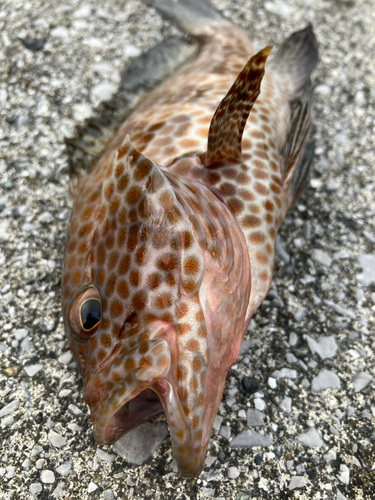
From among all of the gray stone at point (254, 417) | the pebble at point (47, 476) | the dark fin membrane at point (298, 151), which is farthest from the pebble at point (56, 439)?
the dark fin membrane at point (298, 151)

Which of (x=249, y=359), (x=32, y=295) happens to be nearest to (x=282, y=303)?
(x=249, y=359)

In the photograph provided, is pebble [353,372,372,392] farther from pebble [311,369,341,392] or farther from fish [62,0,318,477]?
fish [62,0,318,477]

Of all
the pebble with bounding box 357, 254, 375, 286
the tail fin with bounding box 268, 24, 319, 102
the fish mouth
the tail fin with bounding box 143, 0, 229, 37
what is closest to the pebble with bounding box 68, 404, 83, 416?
the fish mouth

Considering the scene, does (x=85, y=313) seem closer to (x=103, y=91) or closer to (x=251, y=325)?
(x=251, y=325)

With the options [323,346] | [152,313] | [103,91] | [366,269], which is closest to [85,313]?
[152,313]

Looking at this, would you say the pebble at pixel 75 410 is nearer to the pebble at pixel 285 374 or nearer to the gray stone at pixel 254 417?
the gray stone at pixel 254 417

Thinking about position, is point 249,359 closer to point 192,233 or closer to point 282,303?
point 282,303
